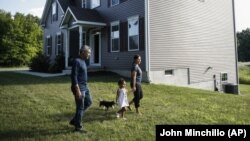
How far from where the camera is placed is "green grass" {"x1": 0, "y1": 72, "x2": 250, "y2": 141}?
21.7 feet

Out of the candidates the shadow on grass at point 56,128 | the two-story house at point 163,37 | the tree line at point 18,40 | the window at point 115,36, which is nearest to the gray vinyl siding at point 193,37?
the two-story house at point 163,37

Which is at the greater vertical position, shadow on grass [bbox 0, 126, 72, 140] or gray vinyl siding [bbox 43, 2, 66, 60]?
gray vinyl siding [bbox 43, 2, 66, 60]

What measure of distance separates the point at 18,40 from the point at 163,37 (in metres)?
36.3

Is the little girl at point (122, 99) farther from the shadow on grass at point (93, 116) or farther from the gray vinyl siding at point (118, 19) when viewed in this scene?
the gray vinyl siding at point (118, 19)

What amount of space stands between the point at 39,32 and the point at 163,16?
3912 cm

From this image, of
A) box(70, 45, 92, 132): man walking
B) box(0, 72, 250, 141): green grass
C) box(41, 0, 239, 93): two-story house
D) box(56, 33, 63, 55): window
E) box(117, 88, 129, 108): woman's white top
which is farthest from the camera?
box(56, 33, 63, 55): window

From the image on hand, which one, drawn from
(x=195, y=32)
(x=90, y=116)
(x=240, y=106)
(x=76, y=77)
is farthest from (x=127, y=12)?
(x=76, y=77)

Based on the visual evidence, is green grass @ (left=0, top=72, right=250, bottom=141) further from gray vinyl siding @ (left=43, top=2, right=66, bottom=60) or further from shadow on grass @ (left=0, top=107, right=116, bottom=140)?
gray vinyl siding @ (left=43, top=2, right=66, bottom=60)

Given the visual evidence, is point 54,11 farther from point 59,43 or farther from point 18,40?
point 18,40

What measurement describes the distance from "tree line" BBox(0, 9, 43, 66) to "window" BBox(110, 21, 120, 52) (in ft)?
96.9

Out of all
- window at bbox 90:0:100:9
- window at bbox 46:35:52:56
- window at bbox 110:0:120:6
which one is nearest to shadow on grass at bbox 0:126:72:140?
window at bbox 110:0:120:6

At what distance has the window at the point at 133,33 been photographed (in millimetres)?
16422

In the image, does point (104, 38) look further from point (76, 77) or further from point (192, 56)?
point (76, 77)

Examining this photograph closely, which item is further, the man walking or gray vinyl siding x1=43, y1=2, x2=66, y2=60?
gray vinyl siding x1=43, y1=2, x2=66, y2=60
